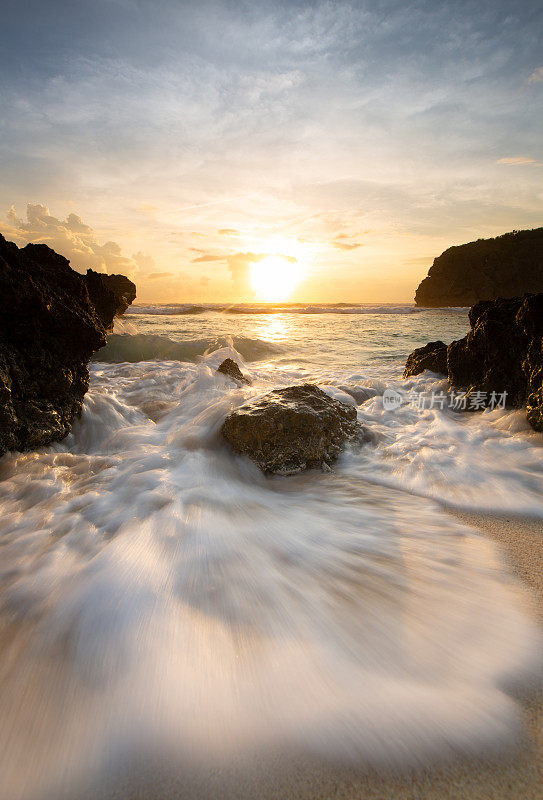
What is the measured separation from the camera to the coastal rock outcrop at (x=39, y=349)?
3.10 metres

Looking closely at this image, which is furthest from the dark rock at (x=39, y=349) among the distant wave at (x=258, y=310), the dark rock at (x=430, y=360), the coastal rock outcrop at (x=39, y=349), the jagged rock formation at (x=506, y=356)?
the distant wave at (x=258, y=310)

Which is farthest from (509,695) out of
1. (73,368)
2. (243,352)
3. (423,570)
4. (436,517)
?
(243,352)

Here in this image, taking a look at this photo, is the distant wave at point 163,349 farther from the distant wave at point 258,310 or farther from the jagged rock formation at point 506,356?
the distant wave at point 258,310

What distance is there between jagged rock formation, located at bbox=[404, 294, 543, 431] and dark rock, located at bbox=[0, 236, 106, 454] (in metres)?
5.39

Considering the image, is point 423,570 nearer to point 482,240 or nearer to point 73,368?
point 73,368

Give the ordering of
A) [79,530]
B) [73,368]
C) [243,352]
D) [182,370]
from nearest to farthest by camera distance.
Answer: [79,530]
[73,368]
[182,370]
[243,352]

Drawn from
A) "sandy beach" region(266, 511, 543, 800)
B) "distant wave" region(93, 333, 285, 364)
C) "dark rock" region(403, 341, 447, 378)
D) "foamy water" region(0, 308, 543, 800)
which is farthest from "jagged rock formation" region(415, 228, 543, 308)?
"sandy beach" region(266, 511, 543, 800)

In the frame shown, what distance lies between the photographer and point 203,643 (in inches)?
54.9

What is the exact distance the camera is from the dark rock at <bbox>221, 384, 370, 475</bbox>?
3365mm

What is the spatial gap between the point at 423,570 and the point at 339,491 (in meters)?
1.15

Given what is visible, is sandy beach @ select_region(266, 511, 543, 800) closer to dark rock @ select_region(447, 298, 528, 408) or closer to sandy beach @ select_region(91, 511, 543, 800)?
sandy beach @ select_region(91, 511, 543, 800)

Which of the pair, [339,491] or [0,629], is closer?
[0,629]

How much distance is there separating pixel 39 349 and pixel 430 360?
24.6 feet

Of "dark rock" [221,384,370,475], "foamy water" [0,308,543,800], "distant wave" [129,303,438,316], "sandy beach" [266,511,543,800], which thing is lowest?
"foamy water" [0,308,543,800]
